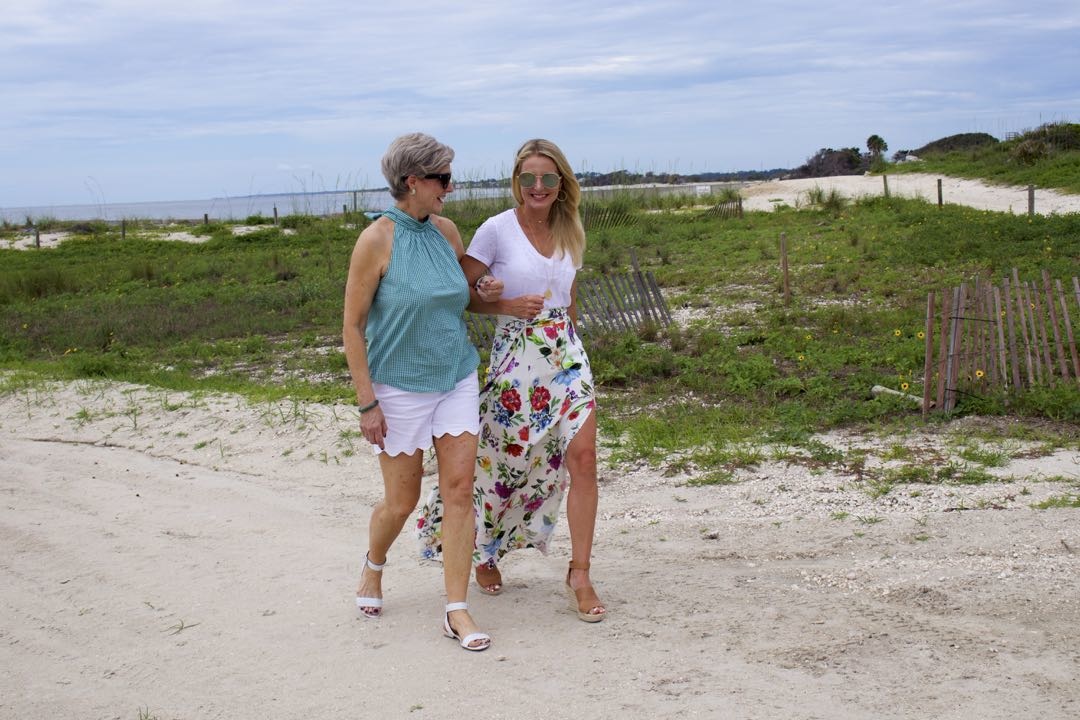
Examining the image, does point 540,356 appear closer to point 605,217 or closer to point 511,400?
point 511,400

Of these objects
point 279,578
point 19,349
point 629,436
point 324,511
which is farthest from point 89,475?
point 19,349

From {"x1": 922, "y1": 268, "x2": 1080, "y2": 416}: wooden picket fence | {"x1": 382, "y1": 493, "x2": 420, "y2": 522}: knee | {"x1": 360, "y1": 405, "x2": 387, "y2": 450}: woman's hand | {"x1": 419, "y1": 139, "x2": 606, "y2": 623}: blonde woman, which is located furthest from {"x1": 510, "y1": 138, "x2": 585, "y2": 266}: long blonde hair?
{"x1": 922, "y1": 268, "x2": 1080, "y2": 416}: wooden picket fence

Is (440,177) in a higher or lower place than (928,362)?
higher

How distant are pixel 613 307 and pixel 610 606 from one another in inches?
302

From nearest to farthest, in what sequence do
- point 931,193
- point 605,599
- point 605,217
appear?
point 605,599 < point 605,217 < point 931,193

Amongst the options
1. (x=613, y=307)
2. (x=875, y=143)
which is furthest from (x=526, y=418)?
(x=875, y=143)

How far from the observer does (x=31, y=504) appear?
6.70 meters

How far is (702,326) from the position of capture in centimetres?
1202

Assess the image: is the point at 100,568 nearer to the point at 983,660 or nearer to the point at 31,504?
the point at 31,504

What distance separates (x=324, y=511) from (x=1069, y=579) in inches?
157

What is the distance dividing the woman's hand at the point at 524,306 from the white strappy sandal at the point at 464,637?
1.12 meters

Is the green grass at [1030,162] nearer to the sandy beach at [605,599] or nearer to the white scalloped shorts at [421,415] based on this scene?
the sandy beach at [605,599]

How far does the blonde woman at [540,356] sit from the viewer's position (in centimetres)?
421

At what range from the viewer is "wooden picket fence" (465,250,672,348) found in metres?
11.7
